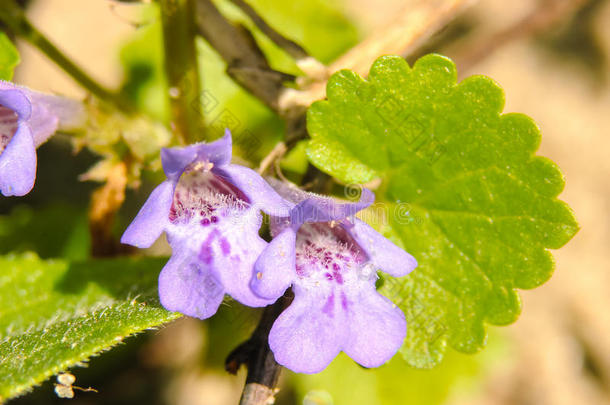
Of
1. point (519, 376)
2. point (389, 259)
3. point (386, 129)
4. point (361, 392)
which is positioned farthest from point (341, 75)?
point (519, 376)

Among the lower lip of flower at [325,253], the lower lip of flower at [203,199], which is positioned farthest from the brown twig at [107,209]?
the lower lip of flower at [325,253]

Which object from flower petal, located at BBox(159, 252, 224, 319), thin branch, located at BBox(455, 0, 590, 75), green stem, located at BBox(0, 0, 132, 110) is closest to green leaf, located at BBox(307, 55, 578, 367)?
flower petal, located at BBox(159, 252, 224, 319)

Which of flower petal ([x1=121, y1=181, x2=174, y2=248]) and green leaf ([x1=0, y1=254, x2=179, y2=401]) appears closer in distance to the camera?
flower petal ([x1=121, y1=181, x2=174, y2=248])

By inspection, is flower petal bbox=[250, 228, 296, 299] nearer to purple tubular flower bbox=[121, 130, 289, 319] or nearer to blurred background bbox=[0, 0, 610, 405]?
purple tubular flower bbox=[121, 130, 289, 319]

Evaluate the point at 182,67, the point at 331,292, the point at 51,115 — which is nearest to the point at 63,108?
the point at 51,115

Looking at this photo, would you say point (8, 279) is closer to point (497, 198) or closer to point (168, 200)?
point (168, 200)

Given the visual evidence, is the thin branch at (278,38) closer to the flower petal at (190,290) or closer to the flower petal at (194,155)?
the flower petal at (194,155)
